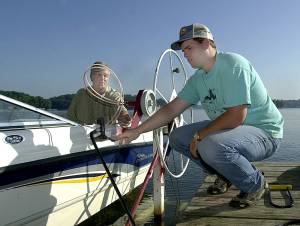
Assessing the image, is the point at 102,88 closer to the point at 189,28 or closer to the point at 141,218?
the point at 189,28

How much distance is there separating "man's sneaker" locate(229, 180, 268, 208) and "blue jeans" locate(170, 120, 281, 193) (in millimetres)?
68

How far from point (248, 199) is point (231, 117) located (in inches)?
31.2

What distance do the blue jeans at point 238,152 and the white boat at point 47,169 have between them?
80cm

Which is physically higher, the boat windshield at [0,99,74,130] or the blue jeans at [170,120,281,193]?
the boat windshield at [0,99,74,130]

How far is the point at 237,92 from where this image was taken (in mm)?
2504

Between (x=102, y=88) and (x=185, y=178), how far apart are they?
17.1 feet

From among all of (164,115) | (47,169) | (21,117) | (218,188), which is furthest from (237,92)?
(21,117)

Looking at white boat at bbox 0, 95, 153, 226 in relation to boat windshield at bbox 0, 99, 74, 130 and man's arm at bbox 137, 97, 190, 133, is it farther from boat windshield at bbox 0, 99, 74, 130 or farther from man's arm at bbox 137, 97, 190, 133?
man's arm at bbox 137, 97, 190, 133

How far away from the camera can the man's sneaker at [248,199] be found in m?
2.85

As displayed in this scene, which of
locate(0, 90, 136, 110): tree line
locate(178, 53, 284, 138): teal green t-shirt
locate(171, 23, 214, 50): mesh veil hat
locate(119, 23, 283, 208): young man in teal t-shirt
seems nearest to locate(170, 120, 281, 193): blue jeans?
locate(119, 23, 283, 208): young man in teal t-shirt

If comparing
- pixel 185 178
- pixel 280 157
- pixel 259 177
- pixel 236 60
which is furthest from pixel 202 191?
pixel 280 157

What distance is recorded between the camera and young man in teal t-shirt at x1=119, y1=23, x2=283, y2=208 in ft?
8.34

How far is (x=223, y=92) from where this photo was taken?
8.63ft

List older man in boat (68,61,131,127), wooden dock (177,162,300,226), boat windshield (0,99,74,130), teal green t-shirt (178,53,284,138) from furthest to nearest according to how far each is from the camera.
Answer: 1. older man in boat (68,61,131,127)
2. boat windshield (0,99,74,130)
3. wooden dock (177,162,300,226)
4. teal green t-shirt (178,53,284,138)
